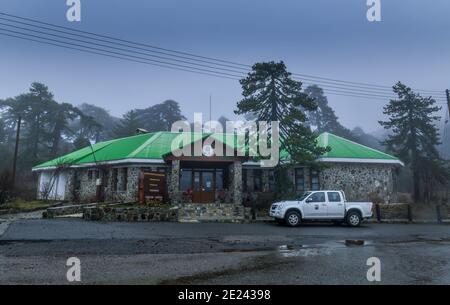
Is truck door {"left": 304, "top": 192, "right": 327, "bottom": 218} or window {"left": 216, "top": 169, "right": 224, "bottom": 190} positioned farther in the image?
window {"left": 216, "top": 169, "right": 224, "bottom": 190}

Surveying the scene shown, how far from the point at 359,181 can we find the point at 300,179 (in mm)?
4686

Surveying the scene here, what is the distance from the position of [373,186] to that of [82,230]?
72.1 ft

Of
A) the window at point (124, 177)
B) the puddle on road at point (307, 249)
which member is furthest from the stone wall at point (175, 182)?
the puddle on road at point (307, 249)

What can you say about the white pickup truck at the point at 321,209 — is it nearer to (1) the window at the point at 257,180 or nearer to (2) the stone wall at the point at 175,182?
(2) the stone wall at the point at 175,182

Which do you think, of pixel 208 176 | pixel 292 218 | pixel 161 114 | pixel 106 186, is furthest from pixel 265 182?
pixel 161 114

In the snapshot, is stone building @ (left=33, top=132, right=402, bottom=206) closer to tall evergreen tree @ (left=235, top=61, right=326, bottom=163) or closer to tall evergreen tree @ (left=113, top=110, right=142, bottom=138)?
tall evergreen tree @ (left=235, top=61, right=326, bottom=163)

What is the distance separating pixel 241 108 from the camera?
22.2m

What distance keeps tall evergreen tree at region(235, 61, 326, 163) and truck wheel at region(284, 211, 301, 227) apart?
558 cm

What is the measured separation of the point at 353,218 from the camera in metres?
17.1

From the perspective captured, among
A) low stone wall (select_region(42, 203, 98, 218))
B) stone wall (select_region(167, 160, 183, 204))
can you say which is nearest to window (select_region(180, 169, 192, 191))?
stone wall (select_region(167, 160, 183, 204))

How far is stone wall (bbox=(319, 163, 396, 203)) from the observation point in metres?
25.6

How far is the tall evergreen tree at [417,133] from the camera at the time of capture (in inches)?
1239

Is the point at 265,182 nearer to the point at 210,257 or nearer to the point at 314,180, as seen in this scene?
the point at 314,180

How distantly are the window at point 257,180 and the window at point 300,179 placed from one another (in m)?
2.98
